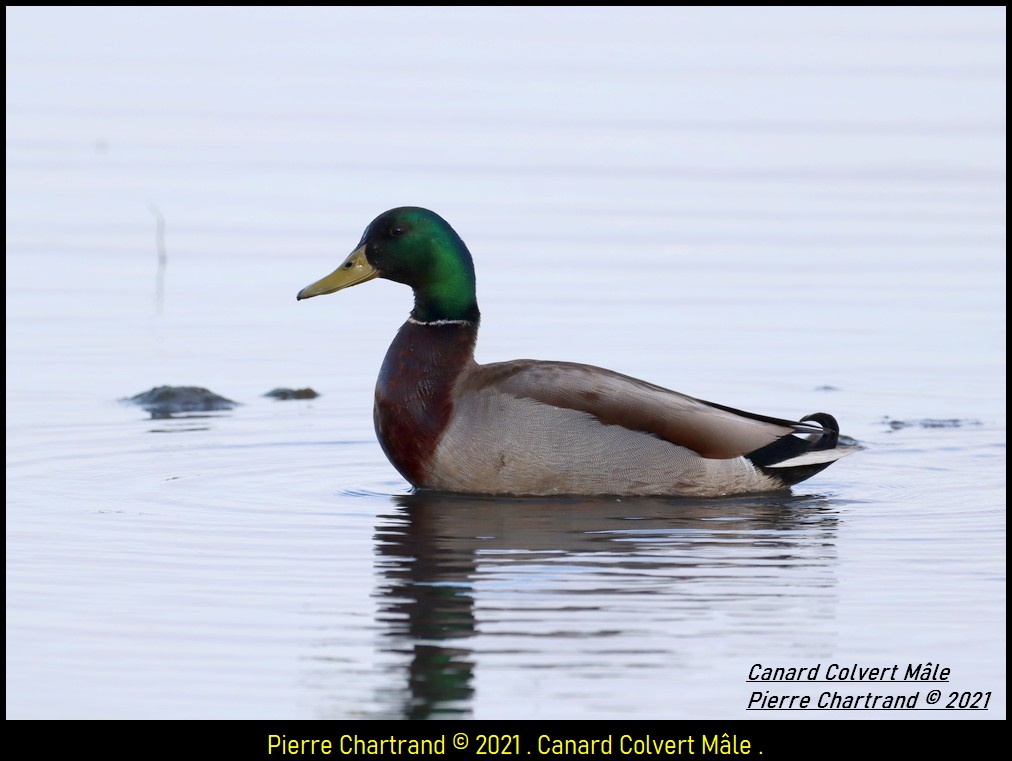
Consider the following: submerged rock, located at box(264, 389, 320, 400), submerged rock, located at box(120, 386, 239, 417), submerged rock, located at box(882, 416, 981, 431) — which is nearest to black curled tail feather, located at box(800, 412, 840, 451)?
submerged rock, located at box(882, 416, 981, 431)

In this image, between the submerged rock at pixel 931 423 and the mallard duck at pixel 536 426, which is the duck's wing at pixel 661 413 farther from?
the submerged rock at pixel 931 423

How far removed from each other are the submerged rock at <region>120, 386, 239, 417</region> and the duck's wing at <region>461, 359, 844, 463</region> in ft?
8.59

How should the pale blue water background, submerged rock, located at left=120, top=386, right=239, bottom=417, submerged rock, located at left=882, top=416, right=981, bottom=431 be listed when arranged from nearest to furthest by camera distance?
the pale blue water background, submerged rock, located at left=882, top=416, right=981, bottom=431, submerged rock, located at left=120, top=386, right=239, bottom=417

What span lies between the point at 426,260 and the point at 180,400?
2472mm

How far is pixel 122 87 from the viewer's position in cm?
2827

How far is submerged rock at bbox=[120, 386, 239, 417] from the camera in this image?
41.1ft

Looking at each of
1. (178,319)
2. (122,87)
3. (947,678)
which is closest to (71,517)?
(947,678)

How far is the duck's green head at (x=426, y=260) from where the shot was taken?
10.7 m

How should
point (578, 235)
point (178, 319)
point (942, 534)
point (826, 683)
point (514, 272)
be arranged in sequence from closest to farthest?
point (826, 683), point (942, 534), point (178, 319), point (514, 272), point (578, 235)

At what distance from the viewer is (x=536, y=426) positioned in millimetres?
10086

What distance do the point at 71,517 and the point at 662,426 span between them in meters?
2.79

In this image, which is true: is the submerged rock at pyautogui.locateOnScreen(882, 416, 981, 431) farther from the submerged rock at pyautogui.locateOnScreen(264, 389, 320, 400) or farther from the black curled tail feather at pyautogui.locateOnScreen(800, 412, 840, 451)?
the submerged rock at pyautogui.locateOnScreen(264, 389, 320, 400)

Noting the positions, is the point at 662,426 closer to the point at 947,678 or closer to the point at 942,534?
the point at 942,534

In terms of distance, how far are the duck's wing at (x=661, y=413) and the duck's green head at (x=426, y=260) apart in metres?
0.42
